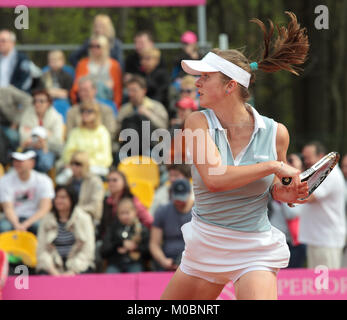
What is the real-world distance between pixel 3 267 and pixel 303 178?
3.76 meters

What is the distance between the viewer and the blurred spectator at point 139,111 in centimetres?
953

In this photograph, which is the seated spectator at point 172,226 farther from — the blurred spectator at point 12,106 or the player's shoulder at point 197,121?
the player's shoulder at point 197,121


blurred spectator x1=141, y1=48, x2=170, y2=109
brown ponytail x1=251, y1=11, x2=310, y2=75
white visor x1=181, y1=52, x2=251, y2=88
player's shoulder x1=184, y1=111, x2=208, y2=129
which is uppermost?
blurred spectator x1=141, y1=48, x2=170, y2=109

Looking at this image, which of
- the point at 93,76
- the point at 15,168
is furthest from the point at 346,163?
the point at 15,168

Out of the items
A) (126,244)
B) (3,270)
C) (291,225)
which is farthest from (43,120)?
(291,225)

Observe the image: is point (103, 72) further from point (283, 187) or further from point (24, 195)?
point (283, 187)

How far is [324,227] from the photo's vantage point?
826 cm

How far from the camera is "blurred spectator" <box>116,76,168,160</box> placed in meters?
9.53

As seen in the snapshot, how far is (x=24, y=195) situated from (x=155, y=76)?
2477mm

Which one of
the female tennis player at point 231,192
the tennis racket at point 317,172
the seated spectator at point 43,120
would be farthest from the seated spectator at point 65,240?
the tennis racket at point 317,172

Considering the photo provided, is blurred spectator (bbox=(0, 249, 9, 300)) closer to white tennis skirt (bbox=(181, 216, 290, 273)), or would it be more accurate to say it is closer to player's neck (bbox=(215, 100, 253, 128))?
white tennis skirt (bbox=(181, 216, 290, 273))

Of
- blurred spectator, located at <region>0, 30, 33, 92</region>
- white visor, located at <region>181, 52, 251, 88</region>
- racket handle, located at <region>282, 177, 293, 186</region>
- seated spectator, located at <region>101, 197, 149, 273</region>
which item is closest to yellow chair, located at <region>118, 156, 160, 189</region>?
seated spectator, located at <region>101, 197, 149, 273</region>

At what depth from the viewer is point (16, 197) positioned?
29.1 feet

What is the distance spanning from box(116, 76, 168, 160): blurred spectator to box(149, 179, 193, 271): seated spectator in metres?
1.60
